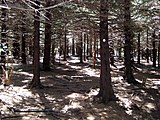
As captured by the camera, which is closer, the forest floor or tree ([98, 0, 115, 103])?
the forest floor

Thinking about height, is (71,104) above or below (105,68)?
below

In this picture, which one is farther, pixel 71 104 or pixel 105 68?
pixel 105 68

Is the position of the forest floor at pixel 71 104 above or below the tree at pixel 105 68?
below

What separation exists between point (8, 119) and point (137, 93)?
7261 millimetres

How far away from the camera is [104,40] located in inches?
473

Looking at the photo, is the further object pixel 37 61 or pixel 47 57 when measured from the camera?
pixel 47 57

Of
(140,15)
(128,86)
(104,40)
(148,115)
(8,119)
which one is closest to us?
(8,119)

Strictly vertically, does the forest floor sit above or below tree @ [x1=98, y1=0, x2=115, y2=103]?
below

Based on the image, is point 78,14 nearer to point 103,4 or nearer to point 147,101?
point 103,4

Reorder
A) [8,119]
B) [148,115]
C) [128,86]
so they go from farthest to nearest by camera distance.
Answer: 1. [128,86]
2. [148,115]
3. [8,119]

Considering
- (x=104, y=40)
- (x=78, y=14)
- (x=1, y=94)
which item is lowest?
(x=1, y=94)

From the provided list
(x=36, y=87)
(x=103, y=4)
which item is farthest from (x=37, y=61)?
(x=103, y=4)

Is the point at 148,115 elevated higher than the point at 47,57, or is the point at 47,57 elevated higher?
the point at 47,57

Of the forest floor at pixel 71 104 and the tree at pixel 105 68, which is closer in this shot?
the forest floor at pixel 71 104
